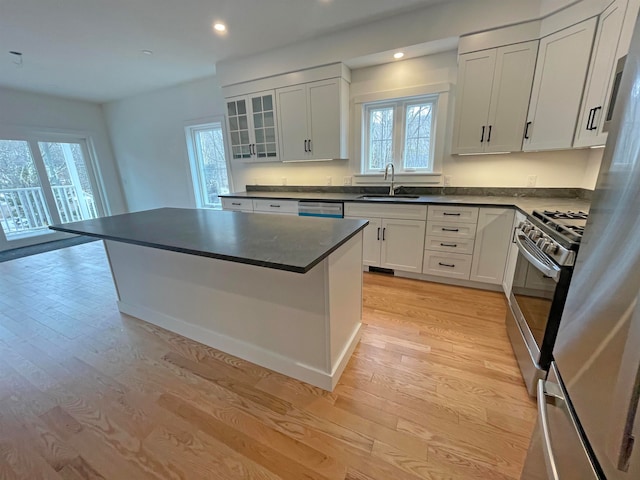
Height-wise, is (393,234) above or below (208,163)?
below

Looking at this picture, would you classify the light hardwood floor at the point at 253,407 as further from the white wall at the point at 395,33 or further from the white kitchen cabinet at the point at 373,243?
the white wall at the point at 395,33

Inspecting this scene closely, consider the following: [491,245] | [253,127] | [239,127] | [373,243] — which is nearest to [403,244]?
[373,243]

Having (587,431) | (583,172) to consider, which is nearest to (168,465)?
(587,431)

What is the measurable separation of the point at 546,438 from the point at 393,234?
2198 mm

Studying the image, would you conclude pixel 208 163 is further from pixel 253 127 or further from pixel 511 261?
pixel 511 261

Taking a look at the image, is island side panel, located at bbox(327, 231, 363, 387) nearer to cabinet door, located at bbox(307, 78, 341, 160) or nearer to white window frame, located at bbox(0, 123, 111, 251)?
cabinet door, located at bbox(307, 78, 341, 160)

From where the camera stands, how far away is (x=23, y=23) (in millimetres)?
2508

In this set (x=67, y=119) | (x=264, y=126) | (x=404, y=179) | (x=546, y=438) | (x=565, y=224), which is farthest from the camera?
(x=67, y=119)

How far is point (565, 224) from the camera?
4.68 feet

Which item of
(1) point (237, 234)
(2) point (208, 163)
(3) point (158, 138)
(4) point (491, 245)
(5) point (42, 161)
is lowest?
(4) point (491, 245)

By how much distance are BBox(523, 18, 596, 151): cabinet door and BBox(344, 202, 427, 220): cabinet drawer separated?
1.15 meters

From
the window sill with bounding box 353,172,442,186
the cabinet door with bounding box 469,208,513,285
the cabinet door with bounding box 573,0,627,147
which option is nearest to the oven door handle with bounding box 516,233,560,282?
the cabinet door with bounding box 469,208,513,285

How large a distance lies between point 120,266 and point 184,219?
737 mm

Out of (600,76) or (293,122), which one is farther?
(293,122)
